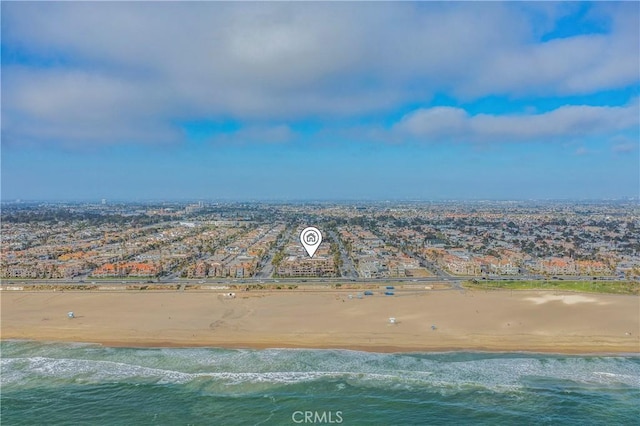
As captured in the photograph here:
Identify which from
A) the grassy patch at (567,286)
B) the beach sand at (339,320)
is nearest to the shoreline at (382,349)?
the beach sand at (339,320)

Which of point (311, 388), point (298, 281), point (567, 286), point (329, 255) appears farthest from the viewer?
point (329, 255)

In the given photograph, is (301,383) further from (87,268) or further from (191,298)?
(87,268)

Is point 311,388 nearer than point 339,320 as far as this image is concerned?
Yes

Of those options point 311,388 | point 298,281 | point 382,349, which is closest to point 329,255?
point 298,281

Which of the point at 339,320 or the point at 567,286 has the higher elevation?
the point at 567,286

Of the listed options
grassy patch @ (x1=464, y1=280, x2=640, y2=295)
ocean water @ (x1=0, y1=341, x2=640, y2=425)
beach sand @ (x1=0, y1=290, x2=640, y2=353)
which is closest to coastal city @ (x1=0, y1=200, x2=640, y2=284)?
grassy patch @ (x1=464, y1=280, x2=640, y2=295)

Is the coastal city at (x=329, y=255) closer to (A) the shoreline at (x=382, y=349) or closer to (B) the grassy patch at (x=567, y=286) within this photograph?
(B) the grassy patch at (x=567, y=286)

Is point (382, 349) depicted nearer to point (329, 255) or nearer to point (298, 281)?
point (298, 281)
